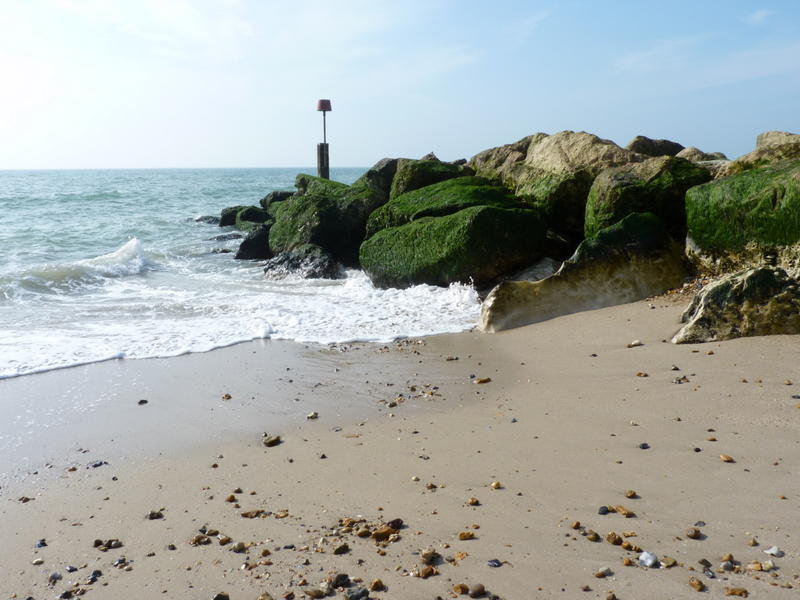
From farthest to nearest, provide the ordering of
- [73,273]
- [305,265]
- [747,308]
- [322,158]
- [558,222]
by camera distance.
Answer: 1. [322,158]
2. [305,265]
3. [73,273]
4. [558,222]
5. [747,308]

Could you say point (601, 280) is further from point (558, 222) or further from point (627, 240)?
point (558, 222)

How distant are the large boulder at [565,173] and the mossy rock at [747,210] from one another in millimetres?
2541

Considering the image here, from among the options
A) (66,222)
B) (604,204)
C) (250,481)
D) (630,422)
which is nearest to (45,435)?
(250,481)

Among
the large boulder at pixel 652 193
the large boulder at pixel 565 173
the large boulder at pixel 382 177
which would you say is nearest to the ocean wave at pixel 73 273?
the large boulder at pixel 382 177

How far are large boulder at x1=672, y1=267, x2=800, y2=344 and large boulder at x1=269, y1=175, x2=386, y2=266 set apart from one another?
8071 mm

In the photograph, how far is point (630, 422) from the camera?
4.52 metres

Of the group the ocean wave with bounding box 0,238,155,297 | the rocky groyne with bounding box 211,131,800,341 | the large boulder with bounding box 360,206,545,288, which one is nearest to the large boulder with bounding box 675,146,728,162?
the rocky groyne with bounding box 211,131,800,341

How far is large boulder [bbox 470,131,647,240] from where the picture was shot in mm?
10742

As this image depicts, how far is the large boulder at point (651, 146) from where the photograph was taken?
14945mm

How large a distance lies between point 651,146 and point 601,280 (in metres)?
8.41

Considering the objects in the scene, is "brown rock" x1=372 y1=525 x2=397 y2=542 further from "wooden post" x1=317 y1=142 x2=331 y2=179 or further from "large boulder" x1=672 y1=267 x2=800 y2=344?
"wooden post" x1=317 y1=142 x2=331 y2=179

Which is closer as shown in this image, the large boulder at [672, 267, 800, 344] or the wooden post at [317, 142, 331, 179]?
the large boulder at [672, 267, 800, 344]

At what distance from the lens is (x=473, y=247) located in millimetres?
9781

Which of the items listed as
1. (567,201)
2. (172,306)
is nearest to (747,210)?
(567,201)
